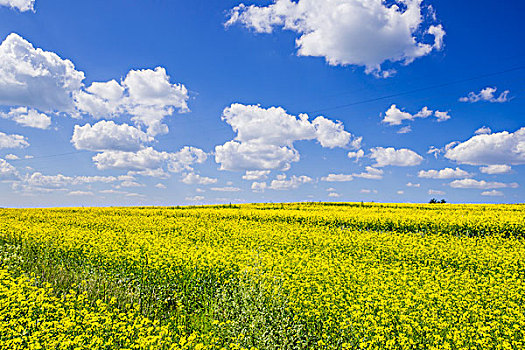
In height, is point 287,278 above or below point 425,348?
above

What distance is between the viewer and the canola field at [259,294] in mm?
5555

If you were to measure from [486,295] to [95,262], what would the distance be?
10918mm

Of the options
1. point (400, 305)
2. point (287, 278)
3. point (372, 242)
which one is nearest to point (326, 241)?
point (372, 242)

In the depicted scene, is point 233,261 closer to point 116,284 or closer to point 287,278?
point 287,278

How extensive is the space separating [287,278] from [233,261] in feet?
7.83

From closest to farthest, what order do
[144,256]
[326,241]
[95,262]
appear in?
[144,256], [95,262], [326,241]

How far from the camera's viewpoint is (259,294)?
23.6ft

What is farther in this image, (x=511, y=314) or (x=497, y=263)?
(x=497, y=263)

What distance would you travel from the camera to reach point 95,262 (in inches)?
447

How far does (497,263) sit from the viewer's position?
11.1m

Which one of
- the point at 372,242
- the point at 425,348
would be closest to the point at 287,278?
the point at 425,348

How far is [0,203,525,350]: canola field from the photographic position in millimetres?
5555

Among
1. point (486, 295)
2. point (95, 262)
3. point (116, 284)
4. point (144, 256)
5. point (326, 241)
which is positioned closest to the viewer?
point (486, 295)

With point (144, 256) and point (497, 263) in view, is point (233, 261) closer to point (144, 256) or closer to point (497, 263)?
point (144, 256)
